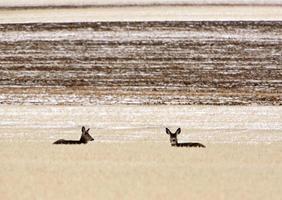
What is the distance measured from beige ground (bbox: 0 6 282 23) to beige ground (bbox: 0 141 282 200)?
239cm

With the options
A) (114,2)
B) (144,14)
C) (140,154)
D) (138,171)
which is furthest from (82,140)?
(114,2)

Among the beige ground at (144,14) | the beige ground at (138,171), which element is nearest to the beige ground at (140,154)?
the beige ground at (138,171)

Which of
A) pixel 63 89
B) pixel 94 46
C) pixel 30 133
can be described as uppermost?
pixel 94 46

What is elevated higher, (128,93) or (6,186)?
(128,93)

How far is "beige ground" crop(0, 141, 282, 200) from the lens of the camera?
5.24m

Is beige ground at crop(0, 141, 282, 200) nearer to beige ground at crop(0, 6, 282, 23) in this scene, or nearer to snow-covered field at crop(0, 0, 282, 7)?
beige ground at crop(0, 6, 282, 23)

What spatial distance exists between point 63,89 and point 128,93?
23.3 inches

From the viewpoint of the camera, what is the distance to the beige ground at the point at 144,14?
8.58m

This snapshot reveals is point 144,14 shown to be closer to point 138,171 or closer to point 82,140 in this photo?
point 82,140

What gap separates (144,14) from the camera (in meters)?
8.65

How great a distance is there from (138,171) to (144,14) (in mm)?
3253

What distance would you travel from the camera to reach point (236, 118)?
23.4 feet

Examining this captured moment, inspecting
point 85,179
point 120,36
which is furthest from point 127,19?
point 85,179

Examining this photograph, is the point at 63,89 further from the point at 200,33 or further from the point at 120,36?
the point at 200,33
